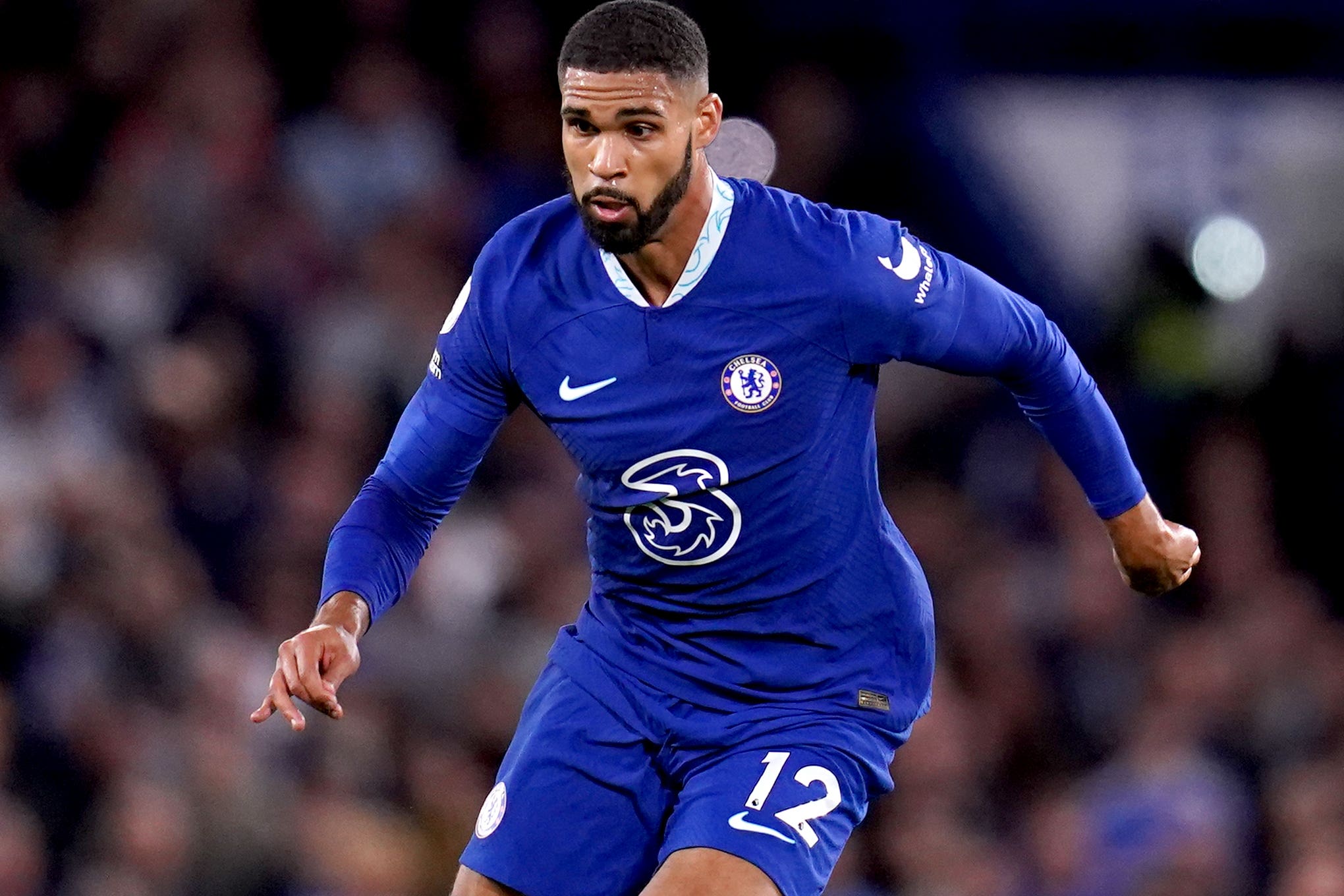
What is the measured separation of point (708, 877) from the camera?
140 inches

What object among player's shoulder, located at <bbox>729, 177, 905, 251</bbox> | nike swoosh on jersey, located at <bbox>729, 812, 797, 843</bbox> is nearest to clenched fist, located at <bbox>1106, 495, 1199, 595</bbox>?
player's shoulder, located at <bbox>729, 177, 905, 251</bbox>

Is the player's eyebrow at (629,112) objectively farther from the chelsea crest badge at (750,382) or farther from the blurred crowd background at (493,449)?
the blurred crowd background at (493,449)

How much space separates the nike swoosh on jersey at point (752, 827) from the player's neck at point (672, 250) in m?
0.97

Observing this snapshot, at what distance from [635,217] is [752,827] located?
114 centimetres

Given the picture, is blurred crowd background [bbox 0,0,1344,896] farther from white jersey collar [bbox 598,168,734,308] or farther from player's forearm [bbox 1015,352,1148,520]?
white jersey collar [bbox 598,168,734,308]

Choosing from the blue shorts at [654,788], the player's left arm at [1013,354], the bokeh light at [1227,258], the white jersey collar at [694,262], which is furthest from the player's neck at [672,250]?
the bokeh light at [1227,258]

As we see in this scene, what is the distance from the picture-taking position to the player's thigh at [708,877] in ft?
11.6

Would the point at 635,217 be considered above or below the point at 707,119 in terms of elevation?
below

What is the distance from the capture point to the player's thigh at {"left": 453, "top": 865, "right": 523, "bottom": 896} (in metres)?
3.76

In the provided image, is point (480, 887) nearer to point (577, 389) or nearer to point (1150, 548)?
point (577, 389)

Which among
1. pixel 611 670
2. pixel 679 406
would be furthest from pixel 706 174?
pixel 611 670

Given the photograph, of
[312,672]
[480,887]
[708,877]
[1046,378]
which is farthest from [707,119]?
[480,887]

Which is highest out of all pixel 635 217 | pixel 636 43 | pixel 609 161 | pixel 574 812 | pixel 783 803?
pixel 636 43

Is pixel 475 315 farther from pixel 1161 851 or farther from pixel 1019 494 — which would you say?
pixel 1019 494
